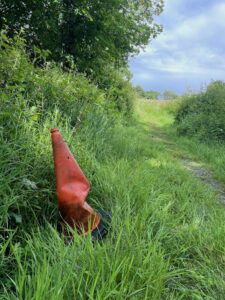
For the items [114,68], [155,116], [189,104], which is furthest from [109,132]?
[155,116]

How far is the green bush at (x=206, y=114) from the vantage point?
9.80 metres

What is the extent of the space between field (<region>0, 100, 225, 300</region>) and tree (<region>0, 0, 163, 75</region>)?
582 centimetres

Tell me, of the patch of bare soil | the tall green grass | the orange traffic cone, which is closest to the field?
the tall green grass

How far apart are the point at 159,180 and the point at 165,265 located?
2060 mm

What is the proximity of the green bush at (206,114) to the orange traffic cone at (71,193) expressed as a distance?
7.25 m

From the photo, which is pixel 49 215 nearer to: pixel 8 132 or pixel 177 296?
pixel 8 132

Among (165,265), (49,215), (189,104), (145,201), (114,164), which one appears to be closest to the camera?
(165,265)

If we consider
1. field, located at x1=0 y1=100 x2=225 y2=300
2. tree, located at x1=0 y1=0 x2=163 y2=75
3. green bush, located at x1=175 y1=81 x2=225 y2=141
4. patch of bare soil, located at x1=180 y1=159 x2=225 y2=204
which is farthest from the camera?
green bush, located at x1=175 y1=81 x2=225 y2=141

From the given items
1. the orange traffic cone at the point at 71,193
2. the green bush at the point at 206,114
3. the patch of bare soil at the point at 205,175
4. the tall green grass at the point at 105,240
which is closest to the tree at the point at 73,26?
the green bush at the point at 206,114

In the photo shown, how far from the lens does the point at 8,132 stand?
10.2ft

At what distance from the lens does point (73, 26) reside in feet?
31.1

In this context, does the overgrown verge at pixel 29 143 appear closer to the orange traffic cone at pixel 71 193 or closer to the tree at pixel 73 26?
the orange traffic cone at pixel 71 193

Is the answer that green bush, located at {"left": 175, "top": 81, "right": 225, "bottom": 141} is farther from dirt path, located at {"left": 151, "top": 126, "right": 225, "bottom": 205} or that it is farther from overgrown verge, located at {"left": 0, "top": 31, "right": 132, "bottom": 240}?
overgrown verge, located at {"left": 0, "top": 31, "right": 132, "bottom": 240}

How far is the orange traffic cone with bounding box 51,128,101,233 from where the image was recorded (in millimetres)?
2701
